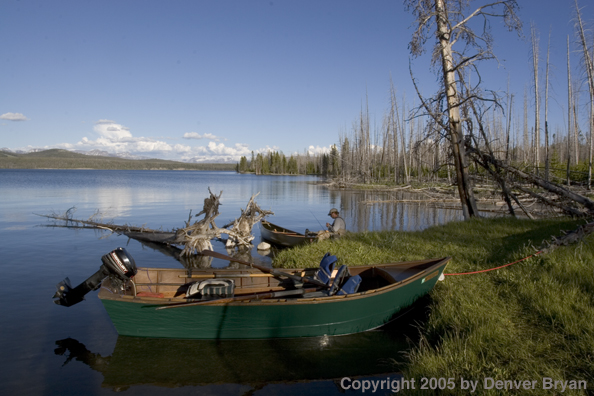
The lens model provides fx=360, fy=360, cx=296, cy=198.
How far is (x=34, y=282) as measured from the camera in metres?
11.4

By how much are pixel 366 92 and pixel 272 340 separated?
60595 millimetres

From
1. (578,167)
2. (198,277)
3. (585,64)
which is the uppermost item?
(585,64)

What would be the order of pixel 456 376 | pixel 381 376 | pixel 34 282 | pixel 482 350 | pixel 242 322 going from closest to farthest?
pixel 456 376, pixel 482 350, pixel 381 376, pixel 242 322, pixel 34 282

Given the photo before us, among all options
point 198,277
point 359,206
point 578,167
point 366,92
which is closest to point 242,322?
point 198,277

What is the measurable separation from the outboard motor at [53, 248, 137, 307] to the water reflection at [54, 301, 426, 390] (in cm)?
97

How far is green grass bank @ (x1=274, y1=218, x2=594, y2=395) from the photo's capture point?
14.5 ft

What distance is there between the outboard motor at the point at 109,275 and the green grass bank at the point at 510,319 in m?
5.63

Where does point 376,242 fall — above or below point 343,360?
above

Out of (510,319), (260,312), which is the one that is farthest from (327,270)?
(510,319)

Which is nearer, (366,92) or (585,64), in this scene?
(585,64)

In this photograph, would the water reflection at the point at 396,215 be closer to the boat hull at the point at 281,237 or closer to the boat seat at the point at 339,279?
the boat hull at the point at 281,237

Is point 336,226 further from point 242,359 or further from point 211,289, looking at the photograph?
point 242,359

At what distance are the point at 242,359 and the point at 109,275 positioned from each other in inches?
130

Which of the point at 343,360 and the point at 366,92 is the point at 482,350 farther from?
the point at 366,92
